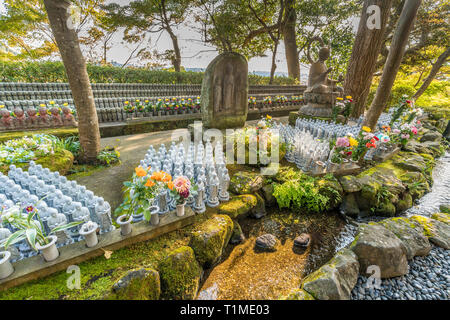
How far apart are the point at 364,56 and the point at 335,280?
9.02 metres

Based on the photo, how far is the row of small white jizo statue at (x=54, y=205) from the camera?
198 cm

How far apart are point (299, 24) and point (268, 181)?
53.1ft

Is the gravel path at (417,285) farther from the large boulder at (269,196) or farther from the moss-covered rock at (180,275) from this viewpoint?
the moss-covered rock at (180,275)

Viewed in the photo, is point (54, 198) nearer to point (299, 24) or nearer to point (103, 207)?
point (103, 207)

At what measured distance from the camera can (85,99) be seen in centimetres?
367

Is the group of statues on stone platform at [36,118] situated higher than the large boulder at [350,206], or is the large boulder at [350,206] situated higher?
the group of statues on stone platform at [36,118]

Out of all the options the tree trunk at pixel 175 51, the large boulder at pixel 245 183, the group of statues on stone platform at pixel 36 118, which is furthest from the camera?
the tree trunk at pixel 175 51

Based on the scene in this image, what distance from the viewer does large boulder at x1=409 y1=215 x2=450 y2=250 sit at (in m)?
3.15

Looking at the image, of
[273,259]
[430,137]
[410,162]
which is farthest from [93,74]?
[430,137]

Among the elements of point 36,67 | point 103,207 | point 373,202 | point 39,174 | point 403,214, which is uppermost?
point 36,67

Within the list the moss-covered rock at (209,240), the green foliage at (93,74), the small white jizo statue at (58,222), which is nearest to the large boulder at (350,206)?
the moss-covered rock at (209,240)

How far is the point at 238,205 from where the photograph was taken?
10.6 feet

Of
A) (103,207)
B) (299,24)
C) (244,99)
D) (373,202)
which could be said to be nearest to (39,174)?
(103,207)

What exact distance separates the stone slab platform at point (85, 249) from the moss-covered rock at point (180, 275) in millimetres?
413
